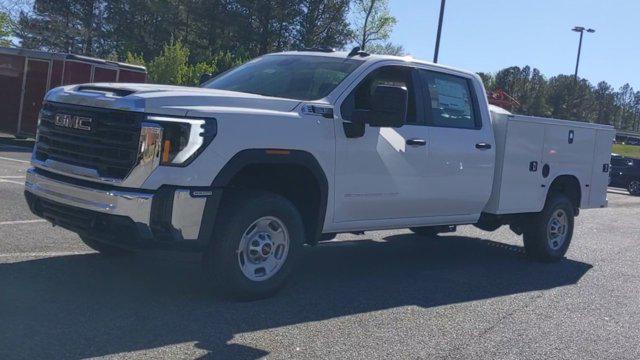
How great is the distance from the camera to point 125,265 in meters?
7.30

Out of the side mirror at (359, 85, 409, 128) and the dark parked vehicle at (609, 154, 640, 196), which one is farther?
the dark parked vehicle at (609, 154, 640, 196)

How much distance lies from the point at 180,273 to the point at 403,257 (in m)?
3.17

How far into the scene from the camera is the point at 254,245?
20.5 feet

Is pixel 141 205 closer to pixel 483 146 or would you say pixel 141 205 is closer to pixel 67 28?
pixel 483 146

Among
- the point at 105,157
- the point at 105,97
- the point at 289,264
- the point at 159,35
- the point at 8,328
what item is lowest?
the point at 8,328

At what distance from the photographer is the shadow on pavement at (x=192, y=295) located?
5156 millimetres

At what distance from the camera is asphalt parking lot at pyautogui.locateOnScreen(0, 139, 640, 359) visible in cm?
527

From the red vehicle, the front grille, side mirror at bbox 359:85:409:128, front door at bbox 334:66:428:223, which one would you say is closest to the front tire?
front door at bbox 334:66:428:223

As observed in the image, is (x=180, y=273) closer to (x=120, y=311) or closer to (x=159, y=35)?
(x=120, y=311)

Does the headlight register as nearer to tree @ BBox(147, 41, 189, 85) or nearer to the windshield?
the windshield

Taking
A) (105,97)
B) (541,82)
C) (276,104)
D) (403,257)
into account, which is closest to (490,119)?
(403,257)

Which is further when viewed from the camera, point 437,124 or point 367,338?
point 437,124

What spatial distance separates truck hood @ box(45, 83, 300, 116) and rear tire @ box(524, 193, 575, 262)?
4.48 m

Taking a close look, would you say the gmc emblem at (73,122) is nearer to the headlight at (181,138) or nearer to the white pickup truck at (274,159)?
the white pickup truck at (274,159)
